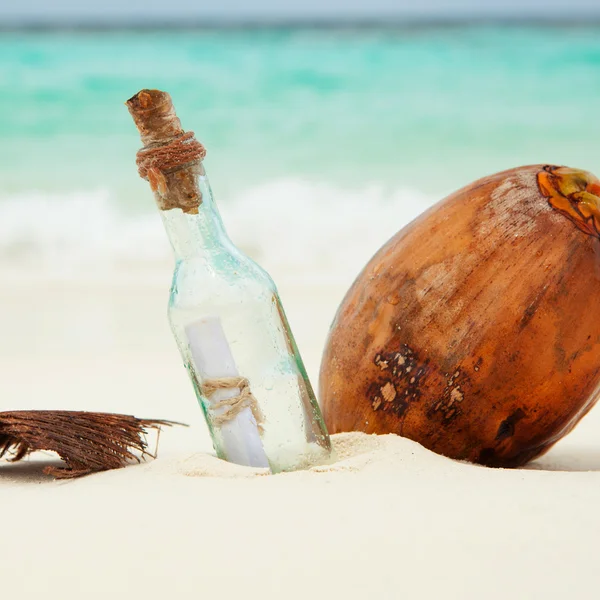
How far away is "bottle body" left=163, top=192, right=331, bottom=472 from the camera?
1774 millimetres

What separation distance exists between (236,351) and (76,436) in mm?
373

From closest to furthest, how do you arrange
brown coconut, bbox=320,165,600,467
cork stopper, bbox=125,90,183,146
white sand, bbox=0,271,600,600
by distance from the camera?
1. white sand, bbox=0,271,600,600
2. cork stopper, bbox=125,90,183,146
3. brown coconut, bbox=320,165,600,467

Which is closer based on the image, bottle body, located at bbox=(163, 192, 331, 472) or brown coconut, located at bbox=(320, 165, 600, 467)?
bottle body, located at bbox=(163, 192, 331, 472)

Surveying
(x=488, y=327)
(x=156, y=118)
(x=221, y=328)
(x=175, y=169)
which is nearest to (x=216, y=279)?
(x=221, y=328)

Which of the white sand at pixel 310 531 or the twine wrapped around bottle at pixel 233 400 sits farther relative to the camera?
the twine wrapped around bottle at pixel 233 400

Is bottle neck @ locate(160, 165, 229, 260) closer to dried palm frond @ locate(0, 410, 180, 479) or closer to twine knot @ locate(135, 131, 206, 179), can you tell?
twine knot @ locate(135, 131, 206, 179)

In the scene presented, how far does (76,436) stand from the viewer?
72.6 inches

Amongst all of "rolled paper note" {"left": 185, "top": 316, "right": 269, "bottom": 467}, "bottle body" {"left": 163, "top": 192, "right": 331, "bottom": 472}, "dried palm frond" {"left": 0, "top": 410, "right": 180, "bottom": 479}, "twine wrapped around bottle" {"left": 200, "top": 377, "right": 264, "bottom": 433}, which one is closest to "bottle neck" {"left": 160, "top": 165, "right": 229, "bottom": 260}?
"bottle body" {"left": 163, "top": 192, "right": 331, "bottom": 472}

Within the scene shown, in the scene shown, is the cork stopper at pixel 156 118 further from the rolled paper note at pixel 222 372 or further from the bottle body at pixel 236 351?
the rolled paper note at pixel 222 372

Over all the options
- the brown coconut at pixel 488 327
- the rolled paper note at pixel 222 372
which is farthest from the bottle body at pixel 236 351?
the brown coconut at pixel 488 327

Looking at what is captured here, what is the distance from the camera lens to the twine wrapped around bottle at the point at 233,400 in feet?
5.78

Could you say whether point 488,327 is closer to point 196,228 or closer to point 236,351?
point 236,351

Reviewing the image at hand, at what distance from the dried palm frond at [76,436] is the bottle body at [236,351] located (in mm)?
214

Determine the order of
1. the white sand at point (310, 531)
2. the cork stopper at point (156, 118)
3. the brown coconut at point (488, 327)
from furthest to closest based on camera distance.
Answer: the brown coconut at point (488, 327)
the cork stopper at point (156, 118)
the white sand at point (310, 531)
